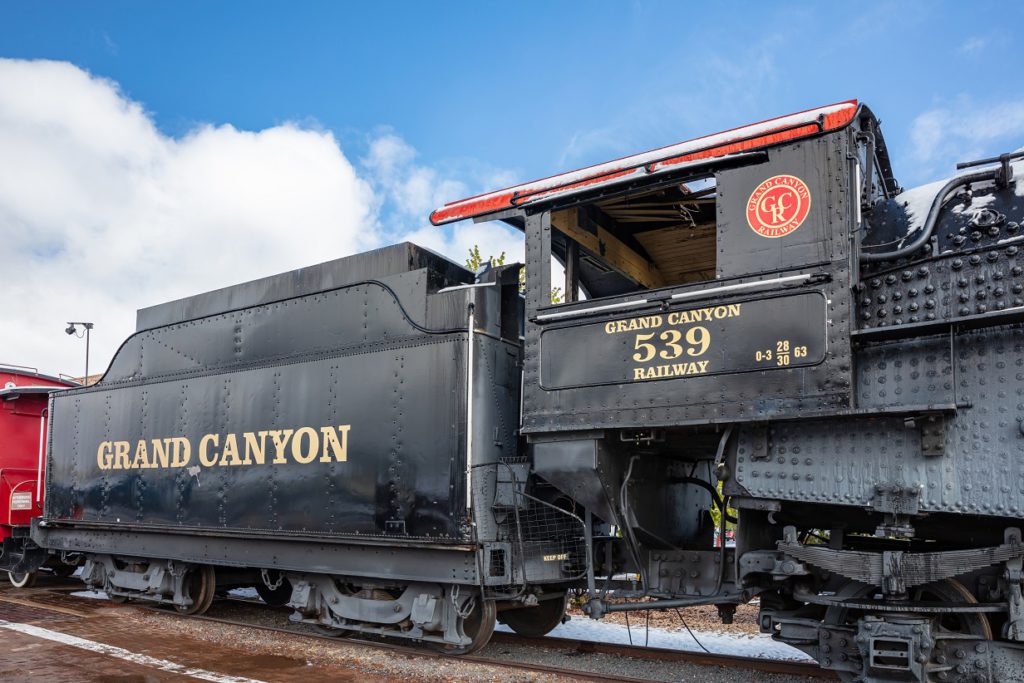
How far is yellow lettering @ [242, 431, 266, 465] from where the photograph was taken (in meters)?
7.34

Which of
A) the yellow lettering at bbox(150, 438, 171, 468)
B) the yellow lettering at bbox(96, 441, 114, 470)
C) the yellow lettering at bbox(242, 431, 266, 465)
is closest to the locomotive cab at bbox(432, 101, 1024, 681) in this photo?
the yellow lettering at bbox(242, 431, 266, 465)

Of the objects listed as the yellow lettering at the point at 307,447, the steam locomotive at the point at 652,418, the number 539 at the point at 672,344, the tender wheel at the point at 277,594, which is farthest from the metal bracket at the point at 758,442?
the tender wheel at the point at 277,594

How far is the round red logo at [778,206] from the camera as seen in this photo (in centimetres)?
473

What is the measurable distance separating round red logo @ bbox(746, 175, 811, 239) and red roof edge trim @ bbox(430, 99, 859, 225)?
259mm

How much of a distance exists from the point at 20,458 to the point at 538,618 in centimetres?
843

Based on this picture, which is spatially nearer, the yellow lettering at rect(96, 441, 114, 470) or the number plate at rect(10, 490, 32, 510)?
the yellow lettering at rect(96, 441, 114, 470)

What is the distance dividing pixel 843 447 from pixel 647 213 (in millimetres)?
2678

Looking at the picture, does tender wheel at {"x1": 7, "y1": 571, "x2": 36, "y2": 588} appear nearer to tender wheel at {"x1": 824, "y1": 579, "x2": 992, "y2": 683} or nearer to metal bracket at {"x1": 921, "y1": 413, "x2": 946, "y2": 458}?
tender wheel at {"x1": 824, "y1": 579, "x2": 992, "y2": 683}

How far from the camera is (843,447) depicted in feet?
14.7

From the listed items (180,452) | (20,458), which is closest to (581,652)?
(180,452)

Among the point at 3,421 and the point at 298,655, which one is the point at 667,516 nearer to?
the point at 298,655

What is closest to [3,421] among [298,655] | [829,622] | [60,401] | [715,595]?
[60,401]

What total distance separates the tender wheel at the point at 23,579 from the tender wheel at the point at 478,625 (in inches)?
291

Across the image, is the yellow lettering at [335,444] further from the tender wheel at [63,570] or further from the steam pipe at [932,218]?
the tender wheel at [63,570]
